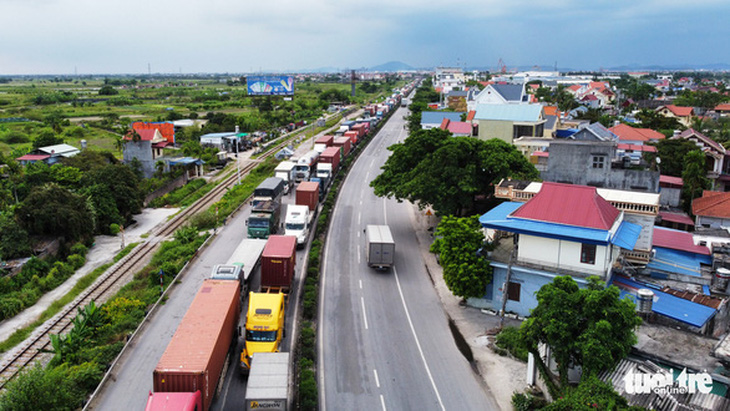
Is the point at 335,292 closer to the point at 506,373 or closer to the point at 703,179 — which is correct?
the point at 506,373

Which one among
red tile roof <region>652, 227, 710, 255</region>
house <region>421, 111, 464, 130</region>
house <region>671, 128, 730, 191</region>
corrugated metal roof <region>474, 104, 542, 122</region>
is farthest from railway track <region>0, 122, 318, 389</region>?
house <region>671, 128, 730, 191</region>

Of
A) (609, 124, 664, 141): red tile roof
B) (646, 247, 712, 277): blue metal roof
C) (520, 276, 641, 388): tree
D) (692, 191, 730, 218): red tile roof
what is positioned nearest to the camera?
(520, 276, 641, 388): tree

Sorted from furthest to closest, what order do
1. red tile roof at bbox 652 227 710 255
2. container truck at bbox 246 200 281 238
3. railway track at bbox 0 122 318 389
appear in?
container truck at bbox 246 200 281 238 → red tile roof at bbox 652 227 710 255 → railway track at bbox 0 122 318 389

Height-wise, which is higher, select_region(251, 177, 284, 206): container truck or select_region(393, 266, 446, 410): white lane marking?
select_region(251, 177, 284, 206): container truck

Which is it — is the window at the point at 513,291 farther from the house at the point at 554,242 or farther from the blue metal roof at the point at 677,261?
the blue metal roof at the point at 677,261

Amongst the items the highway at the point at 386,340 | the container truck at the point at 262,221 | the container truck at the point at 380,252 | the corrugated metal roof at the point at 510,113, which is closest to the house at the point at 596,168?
the highway at the point at 386,340

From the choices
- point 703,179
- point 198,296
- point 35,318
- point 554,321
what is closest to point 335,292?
point 198,296

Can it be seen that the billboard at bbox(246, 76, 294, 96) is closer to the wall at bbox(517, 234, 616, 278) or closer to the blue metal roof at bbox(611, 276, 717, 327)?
the wall at bbox(517, 234, 616, 278)

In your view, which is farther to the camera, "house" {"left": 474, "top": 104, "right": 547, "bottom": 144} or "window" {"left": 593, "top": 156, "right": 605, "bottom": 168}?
"house" {"left": 474, "top": 104, "right": 547, "bottom": 144}
